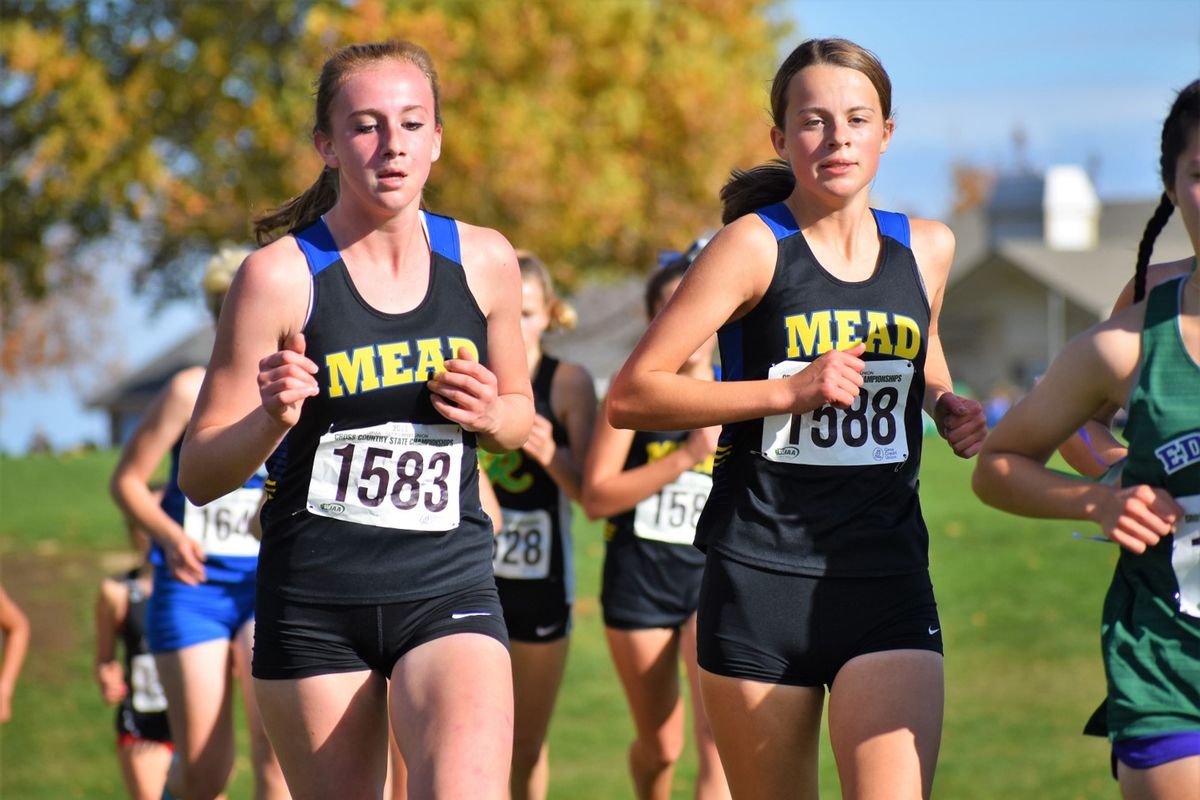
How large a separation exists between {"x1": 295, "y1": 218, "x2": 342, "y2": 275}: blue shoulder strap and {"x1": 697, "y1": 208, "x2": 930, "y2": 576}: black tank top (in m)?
1.08

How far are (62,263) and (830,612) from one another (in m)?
24.2

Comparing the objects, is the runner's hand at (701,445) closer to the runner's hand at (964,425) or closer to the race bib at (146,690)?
the runner's hand at (964,425)

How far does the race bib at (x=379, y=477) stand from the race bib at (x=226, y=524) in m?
2.36

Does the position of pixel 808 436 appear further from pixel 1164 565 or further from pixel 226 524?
pixel 226 524

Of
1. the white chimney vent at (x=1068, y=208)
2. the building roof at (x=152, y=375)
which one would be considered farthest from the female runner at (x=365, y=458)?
the white chimney vent at (x=1068, y=208)

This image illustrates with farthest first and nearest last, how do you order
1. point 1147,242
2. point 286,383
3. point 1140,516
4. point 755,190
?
point 755,190 → point 1147,242 → point 286,383 → point 1140,516

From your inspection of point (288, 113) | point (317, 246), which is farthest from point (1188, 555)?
point (288, 113)

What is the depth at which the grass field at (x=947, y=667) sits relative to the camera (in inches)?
352

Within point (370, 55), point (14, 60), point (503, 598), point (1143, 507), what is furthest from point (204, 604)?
point (14, 60)

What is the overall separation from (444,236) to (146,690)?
12.4ft

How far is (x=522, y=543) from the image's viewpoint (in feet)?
20.0

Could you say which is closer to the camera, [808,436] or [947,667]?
[808,436]

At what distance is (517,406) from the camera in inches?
157

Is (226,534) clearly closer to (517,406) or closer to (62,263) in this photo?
(517,406)
